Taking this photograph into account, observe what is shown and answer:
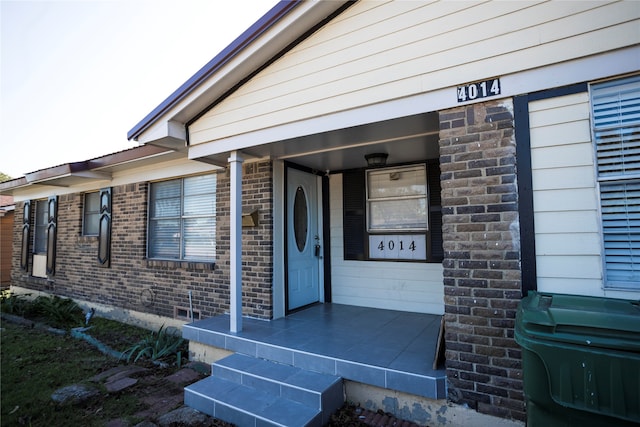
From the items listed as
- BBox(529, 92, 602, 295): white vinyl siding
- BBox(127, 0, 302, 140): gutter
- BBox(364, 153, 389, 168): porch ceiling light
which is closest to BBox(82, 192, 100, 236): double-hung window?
BBox(127, 0, 302, 140): gutter

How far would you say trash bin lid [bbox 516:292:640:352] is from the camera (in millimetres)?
1638

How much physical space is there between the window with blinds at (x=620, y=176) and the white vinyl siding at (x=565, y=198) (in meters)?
0.06

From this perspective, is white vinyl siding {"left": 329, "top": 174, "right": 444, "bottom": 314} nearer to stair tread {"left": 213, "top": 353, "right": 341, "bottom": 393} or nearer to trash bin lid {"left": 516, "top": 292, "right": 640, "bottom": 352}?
stair tread {"left": 213, "top": 353, "right": 341, "bottom": 393}

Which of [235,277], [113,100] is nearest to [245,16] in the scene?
[235,277]

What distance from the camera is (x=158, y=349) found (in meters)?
4.96

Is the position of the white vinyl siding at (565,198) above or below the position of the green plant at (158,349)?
above

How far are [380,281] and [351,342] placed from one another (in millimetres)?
1762

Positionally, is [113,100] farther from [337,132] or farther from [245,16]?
[337,132]

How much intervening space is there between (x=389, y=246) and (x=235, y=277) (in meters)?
2.46

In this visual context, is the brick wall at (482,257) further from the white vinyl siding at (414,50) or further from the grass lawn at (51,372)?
the grass lawn at (51,372)

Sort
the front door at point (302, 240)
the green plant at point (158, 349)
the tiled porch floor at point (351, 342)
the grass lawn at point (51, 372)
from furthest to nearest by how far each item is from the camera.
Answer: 1. the front door at point (302, 240)
2. the green plant at point (158, 349)
3. the grass lawn at point (51, 372)
4. the tiled porch floor at point (351, 342)

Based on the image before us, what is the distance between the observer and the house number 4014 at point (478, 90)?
8.75 feet

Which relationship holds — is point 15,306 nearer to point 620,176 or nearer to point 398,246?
point 398,246

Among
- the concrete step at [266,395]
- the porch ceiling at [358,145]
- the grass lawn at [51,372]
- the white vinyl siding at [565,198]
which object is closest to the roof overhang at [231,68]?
the porch ceiling at [358,145]
